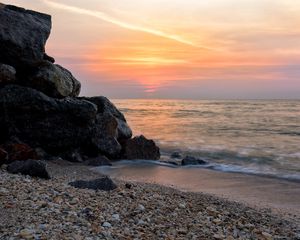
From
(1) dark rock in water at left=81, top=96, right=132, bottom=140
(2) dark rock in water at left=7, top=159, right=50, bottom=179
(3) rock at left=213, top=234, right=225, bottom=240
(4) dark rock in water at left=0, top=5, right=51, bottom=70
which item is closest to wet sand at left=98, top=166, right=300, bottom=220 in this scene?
(3) rock at left=213, top=234, right=225, bottom=240

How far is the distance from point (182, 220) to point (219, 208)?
1.60 meters

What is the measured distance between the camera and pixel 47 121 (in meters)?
14.9

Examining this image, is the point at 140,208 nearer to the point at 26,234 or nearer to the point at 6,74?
the point at 26,234

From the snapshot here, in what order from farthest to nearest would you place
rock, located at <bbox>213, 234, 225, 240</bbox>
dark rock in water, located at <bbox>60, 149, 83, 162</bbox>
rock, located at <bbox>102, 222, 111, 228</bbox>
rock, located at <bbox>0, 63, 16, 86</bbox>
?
1. dark rock in water, located at <bbox>60, 149, 83, 162</bbox>
2. rock, located at <bbox>0, 63, 16, 86</bbox>
3. rock, located at <bbox>213, 234, 225, 240</bbox>
4. rock, located at <bbox>102, 222, 111, 228</bbox>

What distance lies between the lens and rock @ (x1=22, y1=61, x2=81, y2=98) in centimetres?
1511

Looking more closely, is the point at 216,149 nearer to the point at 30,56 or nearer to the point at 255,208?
the point at 30,56

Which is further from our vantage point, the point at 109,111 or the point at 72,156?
the point at 109,111

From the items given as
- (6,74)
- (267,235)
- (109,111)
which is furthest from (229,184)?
(6,74)

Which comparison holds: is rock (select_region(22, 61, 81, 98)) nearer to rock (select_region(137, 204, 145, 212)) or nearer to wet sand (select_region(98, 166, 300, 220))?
wet sand (select_region(98, 166, 300, 220))

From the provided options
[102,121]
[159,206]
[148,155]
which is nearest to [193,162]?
[148,155]

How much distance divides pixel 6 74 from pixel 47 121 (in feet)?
7.37

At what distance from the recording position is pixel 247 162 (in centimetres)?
1819

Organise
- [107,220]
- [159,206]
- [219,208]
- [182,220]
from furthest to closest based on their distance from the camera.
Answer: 1. [219,208]
2. [159,206]
3. [182,220]
4. [107,220]

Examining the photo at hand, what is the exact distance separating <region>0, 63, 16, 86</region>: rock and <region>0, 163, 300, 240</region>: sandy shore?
645 cm
